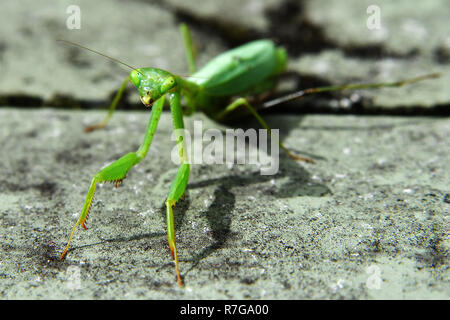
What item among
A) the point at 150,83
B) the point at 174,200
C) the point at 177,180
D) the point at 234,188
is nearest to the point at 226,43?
the point at 150,83

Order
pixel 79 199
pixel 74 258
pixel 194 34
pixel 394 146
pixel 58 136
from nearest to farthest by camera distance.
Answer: pixel 74 258
pixel 79 199
pixel 394 146
pixel 58 136
pixel 194 34

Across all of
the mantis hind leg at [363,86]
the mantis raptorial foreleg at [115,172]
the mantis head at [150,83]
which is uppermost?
the mantis head at [150,83]

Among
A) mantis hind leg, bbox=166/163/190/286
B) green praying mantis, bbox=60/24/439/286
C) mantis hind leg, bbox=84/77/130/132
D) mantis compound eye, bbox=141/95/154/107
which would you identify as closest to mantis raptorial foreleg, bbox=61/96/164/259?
green praying mantis, bbox=60/24/439/286

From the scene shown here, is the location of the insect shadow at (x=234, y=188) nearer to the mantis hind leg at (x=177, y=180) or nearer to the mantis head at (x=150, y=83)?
the mantis hind leg at (x=177, y=180)

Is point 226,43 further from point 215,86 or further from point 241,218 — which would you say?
point 241,218

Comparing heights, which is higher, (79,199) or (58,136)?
(58,136)

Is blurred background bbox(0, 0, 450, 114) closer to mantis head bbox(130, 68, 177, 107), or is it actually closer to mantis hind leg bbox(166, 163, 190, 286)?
mantis head bbox(130, 68, 177, 107)

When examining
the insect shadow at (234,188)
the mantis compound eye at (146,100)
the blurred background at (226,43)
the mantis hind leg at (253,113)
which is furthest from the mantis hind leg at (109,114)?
the insect shadow at (234,188)

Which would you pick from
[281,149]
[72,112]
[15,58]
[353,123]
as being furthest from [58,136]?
[353,123]
